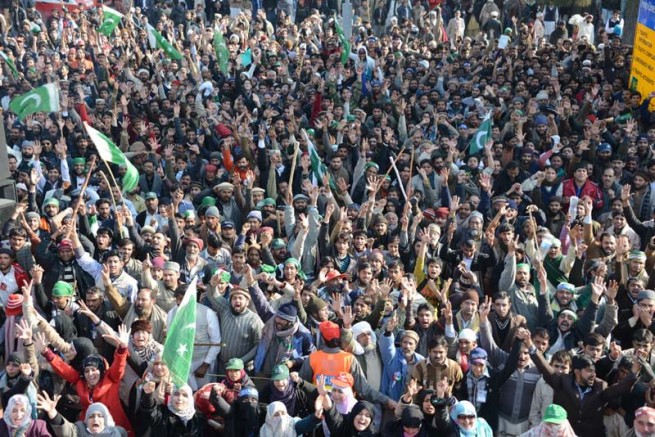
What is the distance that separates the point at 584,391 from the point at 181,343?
8.90 feet

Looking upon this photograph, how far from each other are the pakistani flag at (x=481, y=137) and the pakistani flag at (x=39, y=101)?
5.16 m

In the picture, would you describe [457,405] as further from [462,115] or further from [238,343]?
[462,115]

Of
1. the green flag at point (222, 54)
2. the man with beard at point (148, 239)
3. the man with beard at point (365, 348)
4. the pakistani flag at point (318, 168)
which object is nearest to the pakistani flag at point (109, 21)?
the green flag at point (222, 54)

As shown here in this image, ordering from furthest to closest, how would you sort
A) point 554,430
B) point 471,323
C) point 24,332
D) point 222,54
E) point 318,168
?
point 222,54 < point 318,168 < point 471,323 < point 24,332 < point 554,430

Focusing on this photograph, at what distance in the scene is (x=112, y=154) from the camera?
1025 cm

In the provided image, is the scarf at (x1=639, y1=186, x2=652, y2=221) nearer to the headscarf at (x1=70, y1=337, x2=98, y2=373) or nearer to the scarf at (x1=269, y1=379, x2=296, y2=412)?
the scarf at (x1=269, y1=379, x2=296, y2=412)

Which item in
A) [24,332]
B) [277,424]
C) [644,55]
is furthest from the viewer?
[644,55]

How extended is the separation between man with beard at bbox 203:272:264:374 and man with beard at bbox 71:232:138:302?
0.92 meters

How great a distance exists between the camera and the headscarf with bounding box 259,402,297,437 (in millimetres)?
6129

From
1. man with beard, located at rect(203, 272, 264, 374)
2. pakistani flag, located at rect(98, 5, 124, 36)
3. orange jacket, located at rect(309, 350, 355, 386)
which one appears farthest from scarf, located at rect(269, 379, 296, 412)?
pakistani flag, located at rect(98, 5, 124, 36)

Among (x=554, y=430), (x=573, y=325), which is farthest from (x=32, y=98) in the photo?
(x=554, y=430)

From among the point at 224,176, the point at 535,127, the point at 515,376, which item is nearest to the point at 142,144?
the point at 224,176

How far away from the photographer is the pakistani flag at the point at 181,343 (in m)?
6.32

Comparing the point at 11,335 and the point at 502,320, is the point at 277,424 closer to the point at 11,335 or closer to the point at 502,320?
the point at 502,320
